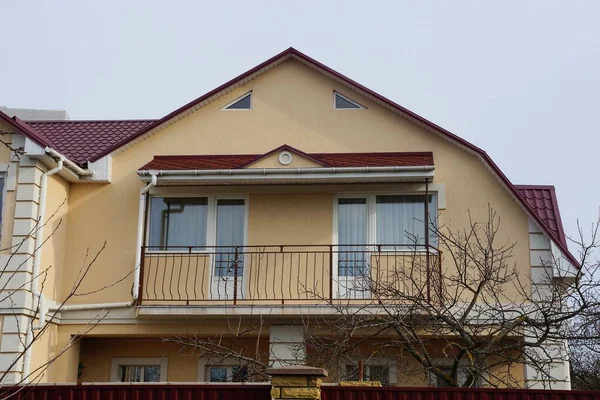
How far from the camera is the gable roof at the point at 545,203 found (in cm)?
1414

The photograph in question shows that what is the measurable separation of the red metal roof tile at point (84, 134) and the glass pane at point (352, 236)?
12.7 ft

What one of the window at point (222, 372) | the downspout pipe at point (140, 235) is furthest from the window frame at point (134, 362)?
the downspout pipe at point (140, 235)

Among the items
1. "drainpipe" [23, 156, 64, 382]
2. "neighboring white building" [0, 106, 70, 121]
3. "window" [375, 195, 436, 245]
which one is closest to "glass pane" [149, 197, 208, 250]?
"drainpipe" [23, 156, 64, 382]

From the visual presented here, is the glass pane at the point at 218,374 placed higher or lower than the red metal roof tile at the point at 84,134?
lower

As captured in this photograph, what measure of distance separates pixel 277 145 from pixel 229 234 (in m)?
1.68

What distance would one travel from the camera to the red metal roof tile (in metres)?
15.2

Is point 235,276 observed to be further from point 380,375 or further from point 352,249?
point 380,375

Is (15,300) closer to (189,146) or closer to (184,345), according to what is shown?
(184,345)

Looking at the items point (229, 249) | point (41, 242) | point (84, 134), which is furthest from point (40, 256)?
point (84, 134)

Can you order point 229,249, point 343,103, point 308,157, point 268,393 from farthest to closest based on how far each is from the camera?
point 343,103 < point 229,249 < point 308,157 < point 268,393

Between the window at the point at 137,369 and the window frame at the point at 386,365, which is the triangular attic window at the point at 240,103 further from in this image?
the window frame at the point at 386,365

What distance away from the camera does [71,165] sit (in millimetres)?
14086

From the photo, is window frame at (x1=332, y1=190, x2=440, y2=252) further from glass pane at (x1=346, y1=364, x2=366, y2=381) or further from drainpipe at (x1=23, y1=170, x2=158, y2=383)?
drainpipe at (x1=23, y1=170, x2=158, y2=383)

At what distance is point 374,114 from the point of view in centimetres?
1466
